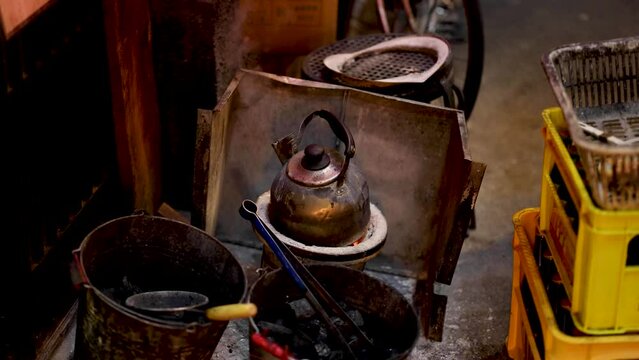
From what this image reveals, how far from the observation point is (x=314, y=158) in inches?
169

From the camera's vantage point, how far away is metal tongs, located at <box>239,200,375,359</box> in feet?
12.6

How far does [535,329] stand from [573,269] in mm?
553

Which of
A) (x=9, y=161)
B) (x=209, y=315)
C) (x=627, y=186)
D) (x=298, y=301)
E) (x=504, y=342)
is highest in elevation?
(x=627, y=186)

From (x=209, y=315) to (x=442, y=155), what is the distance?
186cm

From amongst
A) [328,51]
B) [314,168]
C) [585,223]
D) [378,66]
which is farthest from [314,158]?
[585,223]

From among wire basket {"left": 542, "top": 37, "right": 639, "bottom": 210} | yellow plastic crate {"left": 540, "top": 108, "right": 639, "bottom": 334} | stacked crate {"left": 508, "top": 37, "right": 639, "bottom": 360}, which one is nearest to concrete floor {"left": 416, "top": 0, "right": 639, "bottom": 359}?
stacked crate {"left": 508, "top": 37, "right": 639, "bottom": 360}

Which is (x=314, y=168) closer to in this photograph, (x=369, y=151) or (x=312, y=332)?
(x=369, y=151)

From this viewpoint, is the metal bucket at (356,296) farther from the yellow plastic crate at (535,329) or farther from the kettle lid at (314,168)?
the yellow plastic crate at (535,329)

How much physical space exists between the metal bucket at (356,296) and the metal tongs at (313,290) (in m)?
0.11

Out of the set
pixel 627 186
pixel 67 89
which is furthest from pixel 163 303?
pixel 627 186

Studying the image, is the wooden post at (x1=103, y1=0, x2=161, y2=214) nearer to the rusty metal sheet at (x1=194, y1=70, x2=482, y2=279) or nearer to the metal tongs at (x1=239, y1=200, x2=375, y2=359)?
the rusty metal sheet at (x1=194, y1=70, x2=482, y2=279)

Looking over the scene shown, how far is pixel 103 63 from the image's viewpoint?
4656 millimetres

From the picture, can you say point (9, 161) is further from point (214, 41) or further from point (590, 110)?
point (590, 110)

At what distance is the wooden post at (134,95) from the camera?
4547mm
